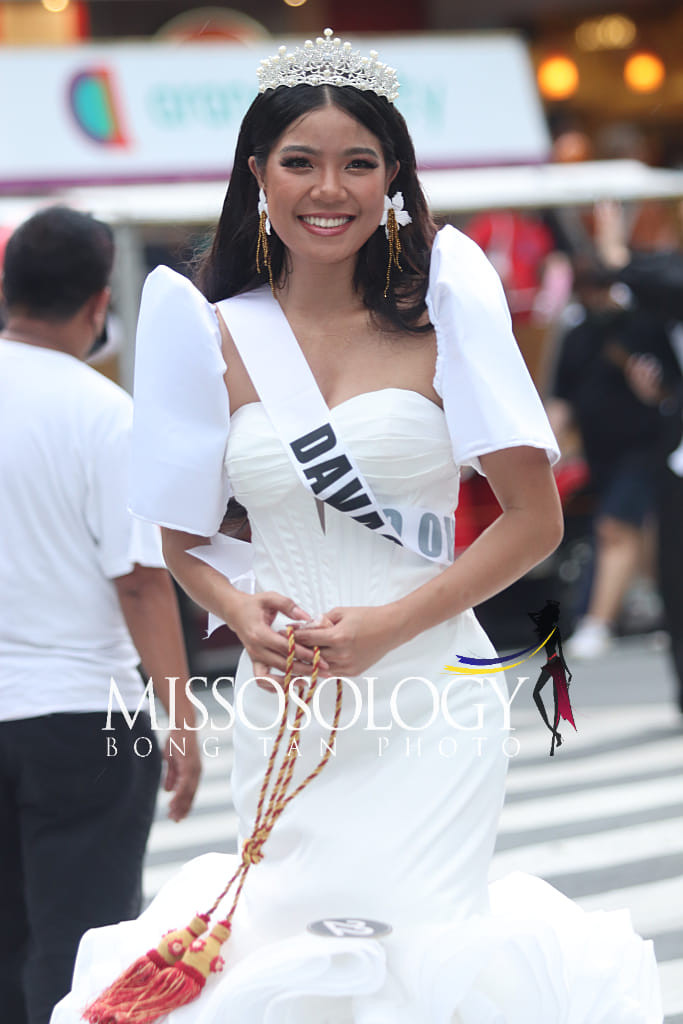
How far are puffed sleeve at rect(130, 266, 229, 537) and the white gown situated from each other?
47 millimetres

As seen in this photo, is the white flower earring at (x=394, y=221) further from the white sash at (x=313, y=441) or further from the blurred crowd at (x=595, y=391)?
the blurred crowd at (x=595, y=391)

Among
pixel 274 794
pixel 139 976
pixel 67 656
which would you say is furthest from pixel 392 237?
pixel 139 976

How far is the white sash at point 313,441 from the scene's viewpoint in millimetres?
2664

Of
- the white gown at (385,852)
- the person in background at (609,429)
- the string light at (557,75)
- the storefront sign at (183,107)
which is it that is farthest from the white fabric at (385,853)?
the string light at (557,75)

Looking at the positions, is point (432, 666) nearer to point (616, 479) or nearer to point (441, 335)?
point (441, 335)

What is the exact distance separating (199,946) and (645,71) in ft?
44.9

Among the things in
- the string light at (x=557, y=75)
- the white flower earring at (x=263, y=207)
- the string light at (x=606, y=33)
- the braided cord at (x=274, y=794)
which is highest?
the string light at (x=606, y=33)

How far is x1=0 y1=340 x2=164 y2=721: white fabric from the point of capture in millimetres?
3385

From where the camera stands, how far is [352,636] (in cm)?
253

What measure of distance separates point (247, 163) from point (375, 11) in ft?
38.7

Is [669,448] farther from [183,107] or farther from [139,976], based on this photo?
[139,976]

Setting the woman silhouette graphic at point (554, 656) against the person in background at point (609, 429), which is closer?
the woman silhouette graphic at point (554, 656)

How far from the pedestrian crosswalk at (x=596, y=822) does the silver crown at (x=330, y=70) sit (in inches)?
99.2

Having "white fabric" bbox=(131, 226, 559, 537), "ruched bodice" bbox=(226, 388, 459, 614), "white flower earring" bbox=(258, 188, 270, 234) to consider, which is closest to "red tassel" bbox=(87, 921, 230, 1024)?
"ruched bodice" bbox=(226, 388, 459, 614)
